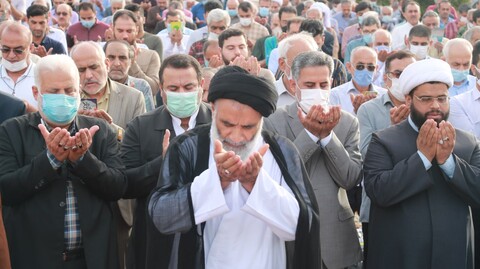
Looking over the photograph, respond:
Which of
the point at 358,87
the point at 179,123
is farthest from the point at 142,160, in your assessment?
the point at 358,87

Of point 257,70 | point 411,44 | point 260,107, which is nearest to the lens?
point 260,107

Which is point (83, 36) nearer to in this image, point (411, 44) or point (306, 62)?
point (411, 44)

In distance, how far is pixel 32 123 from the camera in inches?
203

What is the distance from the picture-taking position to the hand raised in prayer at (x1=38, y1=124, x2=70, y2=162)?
15.5 feet

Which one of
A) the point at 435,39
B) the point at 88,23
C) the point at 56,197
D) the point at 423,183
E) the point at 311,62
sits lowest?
the point at 88,23

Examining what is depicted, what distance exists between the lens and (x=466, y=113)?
273 inches

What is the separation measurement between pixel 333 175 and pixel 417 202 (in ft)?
1.86

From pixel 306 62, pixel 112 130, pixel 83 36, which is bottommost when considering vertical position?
pixel 83 36

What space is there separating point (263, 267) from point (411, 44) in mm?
8101

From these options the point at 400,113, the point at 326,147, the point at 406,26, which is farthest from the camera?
the point at 406,26

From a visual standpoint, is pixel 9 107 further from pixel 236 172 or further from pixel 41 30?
pixel 41 30

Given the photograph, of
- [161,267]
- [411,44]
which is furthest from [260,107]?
[411,44]

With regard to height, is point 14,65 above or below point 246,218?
below

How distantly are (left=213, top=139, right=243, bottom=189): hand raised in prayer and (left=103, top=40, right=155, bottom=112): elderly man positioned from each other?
13.4 feet
